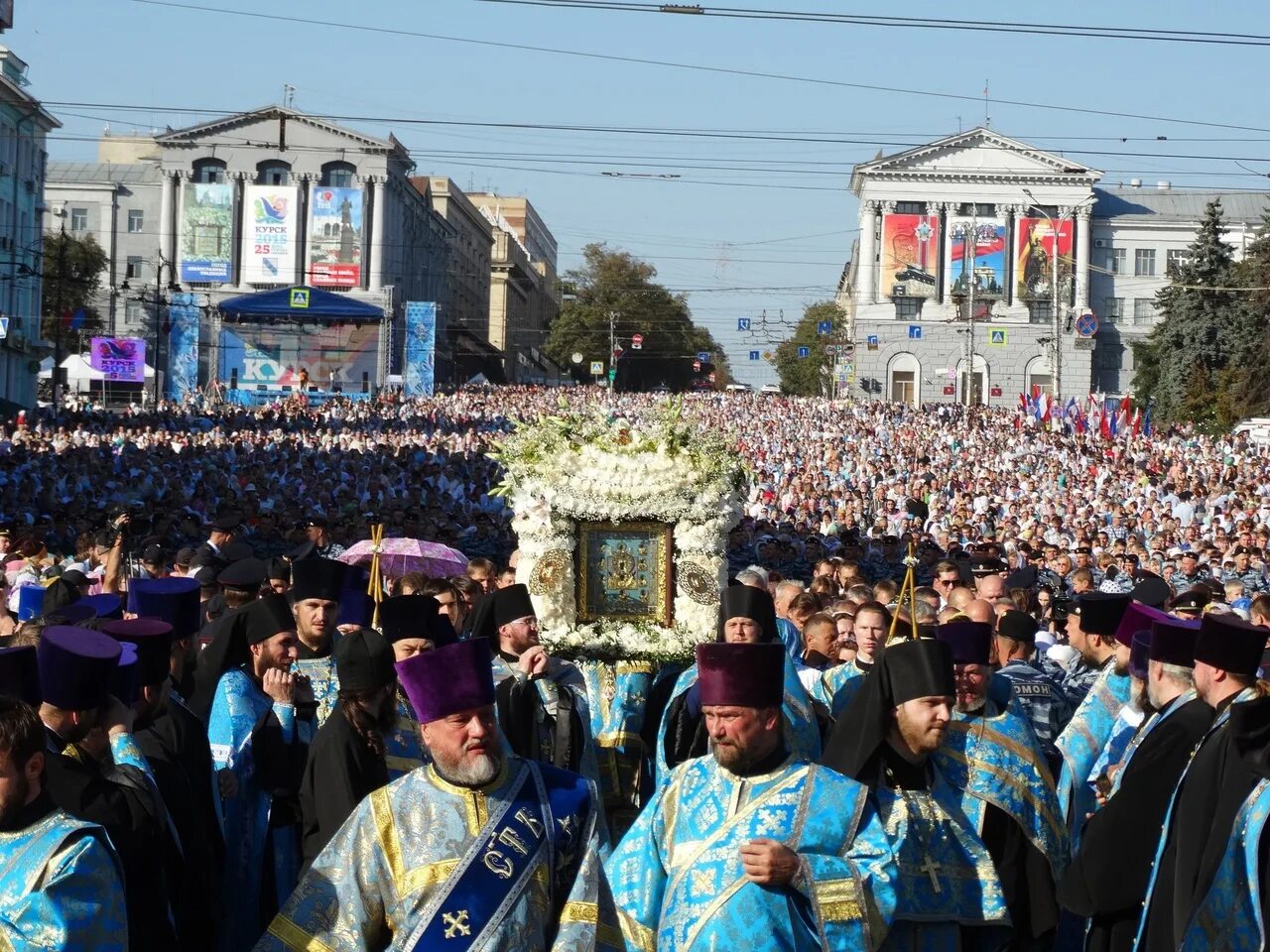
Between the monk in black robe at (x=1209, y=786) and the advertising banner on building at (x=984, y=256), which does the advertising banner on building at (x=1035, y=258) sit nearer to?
the advertising banner on building at (x=984, y=256)

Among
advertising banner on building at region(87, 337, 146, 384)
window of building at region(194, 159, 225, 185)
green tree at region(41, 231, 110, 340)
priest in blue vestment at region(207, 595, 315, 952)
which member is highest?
window of building at region(194, 159, 225, 185)

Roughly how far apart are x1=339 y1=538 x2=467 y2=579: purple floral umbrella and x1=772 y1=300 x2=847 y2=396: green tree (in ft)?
288

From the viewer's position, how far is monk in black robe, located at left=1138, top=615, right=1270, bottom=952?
5387mm

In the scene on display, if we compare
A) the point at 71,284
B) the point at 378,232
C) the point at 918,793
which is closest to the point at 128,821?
the point at 918,793

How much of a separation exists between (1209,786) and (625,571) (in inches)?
206

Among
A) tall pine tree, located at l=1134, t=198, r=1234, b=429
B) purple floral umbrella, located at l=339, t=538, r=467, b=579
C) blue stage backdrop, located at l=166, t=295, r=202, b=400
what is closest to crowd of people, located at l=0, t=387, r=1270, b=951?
purple floral umbrella, located at l=339, t=538, r=467, b=579

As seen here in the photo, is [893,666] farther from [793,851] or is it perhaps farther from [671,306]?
[671,306]

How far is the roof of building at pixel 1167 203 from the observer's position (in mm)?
107438

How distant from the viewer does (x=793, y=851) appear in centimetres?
512

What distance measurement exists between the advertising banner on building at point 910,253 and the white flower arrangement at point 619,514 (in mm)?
91312

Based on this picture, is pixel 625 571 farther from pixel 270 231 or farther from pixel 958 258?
pixel 958 258

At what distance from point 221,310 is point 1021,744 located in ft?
268

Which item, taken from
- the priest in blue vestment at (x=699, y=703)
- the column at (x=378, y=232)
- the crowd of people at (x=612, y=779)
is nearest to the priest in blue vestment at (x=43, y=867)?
the crowd of people at (x=612, y=779)

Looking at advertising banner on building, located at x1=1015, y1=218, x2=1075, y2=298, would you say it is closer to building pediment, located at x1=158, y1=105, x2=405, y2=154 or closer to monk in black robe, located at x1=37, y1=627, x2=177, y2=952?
building pediment, located at x1=158, y1=105, x2=405, y2=154
